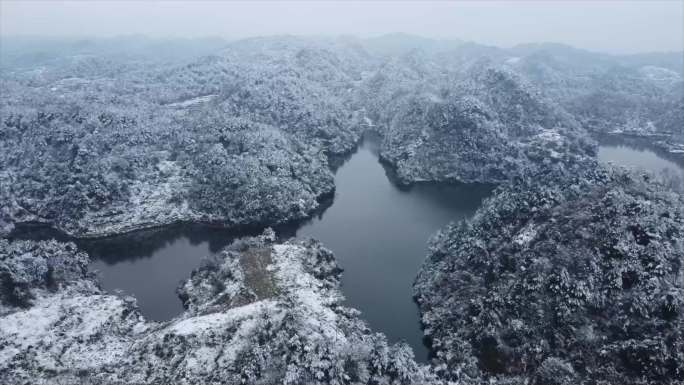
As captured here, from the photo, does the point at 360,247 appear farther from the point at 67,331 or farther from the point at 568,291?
the point at 67,331

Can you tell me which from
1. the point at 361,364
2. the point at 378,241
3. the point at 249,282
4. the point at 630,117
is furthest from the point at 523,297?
the point at 630,117

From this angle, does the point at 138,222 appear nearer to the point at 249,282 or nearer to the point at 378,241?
the point at 249,282

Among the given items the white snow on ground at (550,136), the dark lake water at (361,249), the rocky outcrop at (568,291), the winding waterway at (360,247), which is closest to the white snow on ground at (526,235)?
the rocky outcrop at (568,291)

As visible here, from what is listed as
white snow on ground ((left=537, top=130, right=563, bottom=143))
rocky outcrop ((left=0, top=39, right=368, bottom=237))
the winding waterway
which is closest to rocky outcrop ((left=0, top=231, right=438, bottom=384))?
the winding waterway

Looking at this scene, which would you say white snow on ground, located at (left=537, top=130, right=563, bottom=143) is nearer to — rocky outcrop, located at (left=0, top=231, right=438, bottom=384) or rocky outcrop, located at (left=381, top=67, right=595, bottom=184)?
rocky outcrop, located at (left=381, top=67, right=595, bottom=184)

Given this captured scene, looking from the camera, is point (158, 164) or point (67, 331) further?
point (158, 164)

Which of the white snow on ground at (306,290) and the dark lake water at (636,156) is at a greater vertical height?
the dark lake water at (636,156)

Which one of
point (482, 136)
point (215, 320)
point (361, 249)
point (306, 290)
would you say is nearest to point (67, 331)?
point (215, 320)

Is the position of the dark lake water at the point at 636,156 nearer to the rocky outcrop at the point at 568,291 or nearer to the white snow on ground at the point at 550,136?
the white snow on ground at the point at 550,136
